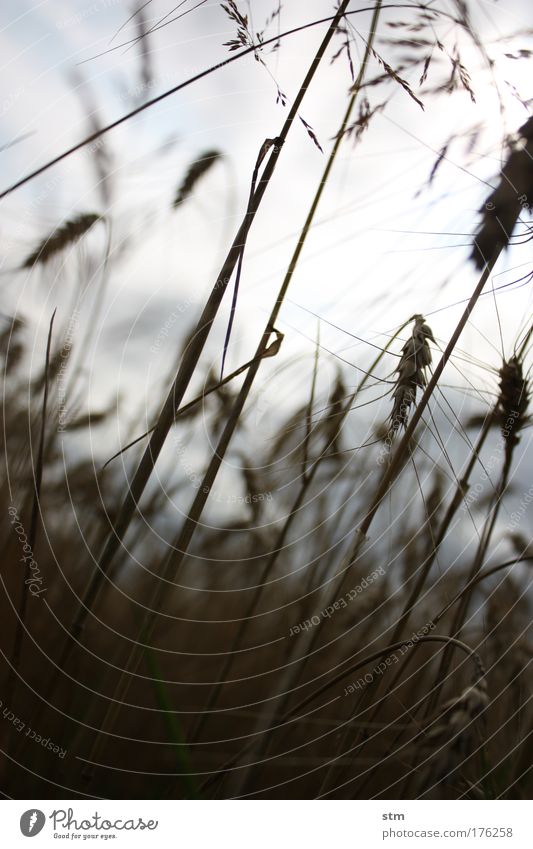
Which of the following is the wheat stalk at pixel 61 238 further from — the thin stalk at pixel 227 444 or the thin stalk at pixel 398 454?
the thin stalk at pixel 398 454

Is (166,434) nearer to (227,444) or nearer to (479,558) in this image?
(227,444)

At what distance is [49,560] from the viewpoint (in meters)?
0.56

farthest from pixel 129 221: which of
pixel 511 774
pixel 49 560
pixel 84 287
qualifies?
pixel 511 774

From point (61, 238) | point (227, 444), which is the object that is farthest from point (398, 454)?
point (61, 238)

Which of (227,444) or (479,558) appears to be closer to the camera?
(227,444)

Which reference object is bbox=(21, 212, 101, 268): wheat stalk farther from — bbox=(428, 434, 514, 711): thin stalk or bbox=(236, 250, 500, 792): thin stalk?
bbox=(428, 434, 514, 711): thin stalk

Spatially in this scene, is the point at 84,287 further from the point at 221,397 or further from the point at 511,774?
the point at 511,774
